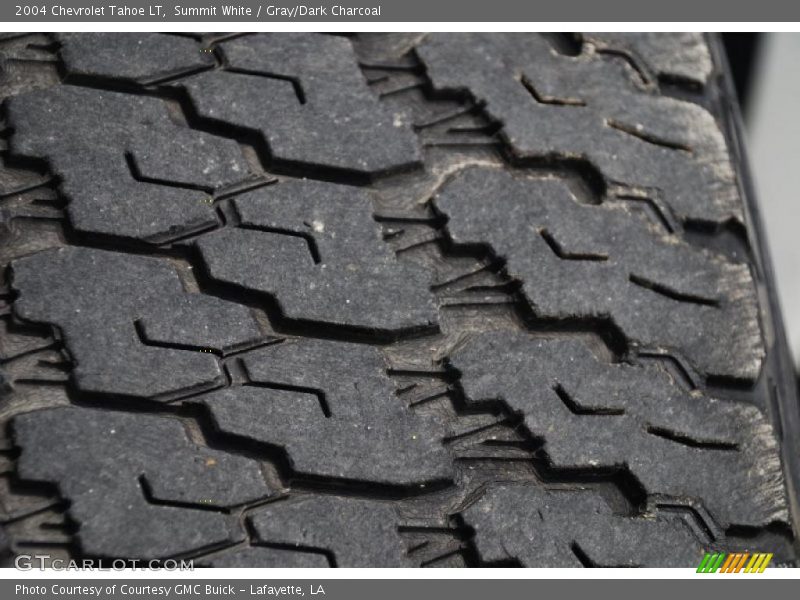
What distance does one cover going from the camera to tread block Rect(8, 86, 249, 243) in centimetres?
112

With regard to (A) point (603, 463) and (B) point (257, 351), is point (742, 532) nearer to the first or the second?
(A) point (603, 463)

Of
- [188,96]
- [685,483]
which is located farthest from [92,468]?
[685,483]

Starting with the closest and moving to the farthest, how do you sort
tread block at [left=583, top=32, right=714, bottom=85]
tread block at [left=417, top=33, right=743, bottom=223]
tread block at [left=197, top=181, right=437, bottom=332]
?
1. tread block at [left=197, top=181, right=437, bottom=332]
2. tread block at [left=417, top=33, right=743, bottom=223]
3. tread block at [left=583, top=32, right=714, bottom=85]

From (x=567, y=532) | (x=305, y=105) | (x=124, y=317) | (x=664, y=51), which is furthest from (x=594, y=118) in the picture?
(x=124, y=317)

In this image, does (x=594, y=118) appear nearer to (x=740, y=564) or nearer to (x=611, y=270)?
(x=611, y=270)

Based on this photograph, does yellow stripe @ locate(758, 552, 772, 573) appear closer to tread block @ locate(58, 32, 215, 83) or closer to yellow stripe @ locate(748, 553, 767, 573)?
yellow stripe @ locate(748, 553, 767, 573)

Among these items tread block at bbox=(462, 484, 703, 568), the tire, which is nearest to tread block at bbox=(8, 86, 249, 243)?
the tire

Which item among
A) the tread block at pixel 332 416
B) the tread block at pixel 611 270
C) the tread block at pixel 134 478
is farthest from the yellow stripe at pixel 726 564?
the tread block at pixel 134 478

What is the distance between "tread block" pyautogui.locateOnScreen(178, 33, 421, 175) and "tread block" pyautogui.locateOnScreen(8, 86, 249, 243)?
47mm

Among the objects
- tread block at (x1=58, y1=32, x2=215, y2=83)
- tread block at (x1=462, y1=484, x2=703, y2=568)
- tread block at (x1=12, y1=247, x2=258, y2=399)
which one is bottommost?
tread block at (x1=462, y1=484, x2=703, y2=568)

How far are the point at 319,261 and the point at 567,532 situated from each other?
37 centimetres

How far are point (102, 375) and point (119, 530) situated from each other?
0.15 m

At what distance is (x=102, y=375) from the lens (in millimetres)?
1049

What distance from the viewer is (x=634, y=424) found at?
1.15 metres
